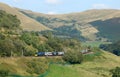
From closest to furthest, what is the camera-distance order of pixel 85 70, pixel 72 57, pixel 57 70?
pixel 57 70 → pixel 85 70 → pixel 72 57

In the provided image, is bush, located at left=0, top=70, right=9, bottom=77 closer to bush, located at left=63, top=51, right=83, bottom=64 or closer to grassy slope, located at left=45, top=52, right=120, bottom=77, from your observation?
grassy slope, located at left=45, top=52, right=120, bottom=77

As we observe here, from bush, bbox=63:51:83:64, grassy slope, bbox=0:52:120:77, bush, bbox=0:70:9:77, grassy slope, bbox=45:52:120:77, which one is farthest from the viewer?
bush, bbox=63:51:83:64

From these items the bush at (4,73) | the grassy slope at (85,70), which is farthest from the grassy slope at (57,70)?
the bush at (4,73)

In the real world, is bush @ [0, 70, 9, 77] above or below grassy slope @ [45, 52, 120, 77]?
above

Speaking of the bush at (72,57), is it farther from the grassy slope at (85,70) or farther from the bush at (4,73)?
the bush at (4,73)

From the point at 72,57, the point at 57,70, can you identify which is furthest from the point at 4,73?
the point at 72,57

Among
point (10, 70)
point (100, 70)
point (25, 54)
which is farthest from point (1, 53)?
point (100, 70)

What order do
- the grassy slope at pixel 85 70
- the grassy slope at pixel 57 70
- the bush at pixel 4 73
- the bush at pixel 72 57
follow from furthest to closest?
the bush at pixel 72 57 < the grassy slope at pixel 85 70 < the grassy slope at pixel 57 70 < the bush at pixel 4 73

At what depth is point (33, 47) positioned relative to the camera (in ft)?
568

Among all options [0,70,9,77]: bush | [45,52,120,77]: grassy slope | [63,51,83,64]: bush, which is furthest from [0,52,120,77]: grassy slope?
[63,51,83,64]: bush

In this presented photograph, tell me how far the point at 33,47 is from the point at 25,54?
12193 millimetres

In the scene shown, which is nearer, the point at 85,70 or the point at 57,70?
the point at 57,70

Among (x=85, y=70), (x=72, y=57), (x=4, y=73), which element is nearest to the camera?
(x=4, y=73)

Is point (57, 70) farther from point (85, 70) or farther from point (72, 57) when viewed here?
point (72, 57)
